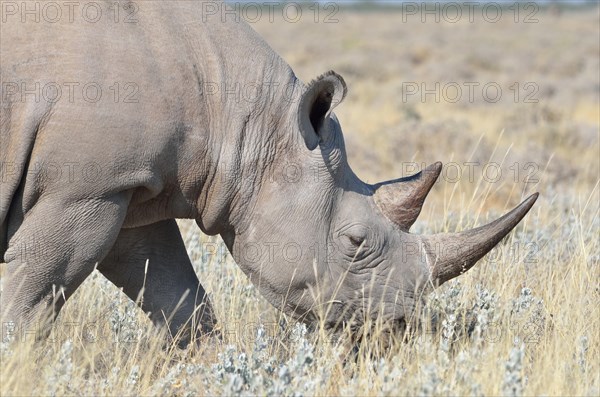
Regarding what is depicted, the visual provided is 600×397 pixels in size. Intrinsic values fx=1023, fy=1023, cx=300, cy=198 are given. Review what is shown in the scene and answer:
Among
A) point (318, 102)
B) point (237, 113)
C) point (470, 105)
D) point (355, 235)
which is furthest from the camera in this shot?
point (470, 105)

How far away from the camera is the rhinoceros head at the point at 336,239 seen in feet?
16.9

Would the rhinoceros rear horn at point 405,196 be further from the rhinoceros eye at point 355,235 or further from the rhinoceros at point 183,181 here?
the rhinoceros eye at point 355,235

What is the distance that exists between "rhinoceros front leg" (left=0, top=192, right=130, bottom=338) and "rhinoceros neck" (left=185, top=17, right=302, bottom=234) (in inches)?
21.3

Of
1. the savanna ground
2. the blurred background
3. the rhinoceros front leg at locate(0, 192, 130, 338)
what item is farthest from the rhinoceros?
the blurred background

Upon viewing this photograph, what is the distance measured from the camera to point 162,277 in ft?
18.8

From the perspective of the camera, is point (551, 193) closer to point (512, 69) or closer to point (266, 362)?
point (266, 362)

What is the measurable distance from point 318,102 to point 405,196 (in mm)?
711

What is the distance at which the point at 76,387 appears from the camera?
452cm

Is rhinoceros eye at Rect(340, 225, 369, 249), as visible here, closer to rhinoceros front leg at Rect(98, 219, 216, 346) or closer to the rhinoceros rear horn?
the rhinoceros rear horn

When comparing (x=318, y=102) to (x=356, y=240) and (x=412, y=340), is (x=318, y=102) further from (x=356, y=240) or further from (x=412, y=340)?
(x=412, y=340)

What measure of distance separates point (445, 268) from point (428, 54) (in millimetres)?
29888

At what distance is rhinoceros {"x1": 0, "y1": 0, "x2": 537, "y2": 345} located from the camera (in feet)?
14.6

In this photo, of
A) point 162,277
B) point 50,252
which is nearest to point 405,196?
point 162,277

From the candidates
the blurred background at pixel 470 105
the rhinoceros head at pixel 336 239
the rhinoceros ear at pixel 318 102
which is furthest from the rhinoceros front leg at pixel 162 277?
the blurred background at pixel 470 105
